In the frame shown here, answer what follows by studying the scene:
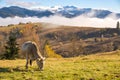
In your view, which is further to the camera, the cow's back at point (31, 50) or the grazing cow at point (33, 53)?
the cow's back at point (31, 50)

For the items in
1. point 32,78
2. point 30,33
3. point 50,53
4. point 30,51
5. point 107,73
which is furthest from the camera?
point 30,33

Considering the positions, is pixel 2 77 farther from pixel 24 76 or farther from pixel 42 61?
pixel 42 61

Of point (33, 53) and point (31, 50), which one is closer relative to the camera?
point (33, 53)

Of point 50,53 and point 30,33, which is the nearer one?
point 50,53

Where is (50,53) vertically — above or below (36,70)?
below

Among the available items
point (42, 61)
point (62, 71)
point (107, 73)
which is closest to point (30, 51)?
point (42, 61)

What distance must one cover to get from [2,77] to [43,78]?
148 inches

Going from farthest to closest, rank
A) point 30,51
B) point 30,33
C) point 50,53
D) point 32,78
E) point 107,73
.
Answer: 1. point 30,33
2. point 50,53
3. point 30,51
4. point 107,73
5. point 32,78

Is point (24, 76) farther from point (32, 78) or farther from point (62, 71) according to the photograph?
point (62, 71)

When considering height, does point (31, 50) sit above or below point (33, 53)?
above

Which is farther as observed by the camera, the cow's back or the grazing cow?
the cow's back

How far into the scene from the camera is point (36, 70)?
28.7m

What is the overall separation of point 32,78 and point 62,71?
4570 millimetres

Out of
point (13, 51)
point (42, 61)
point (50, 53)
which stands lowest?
point (50, 53)
